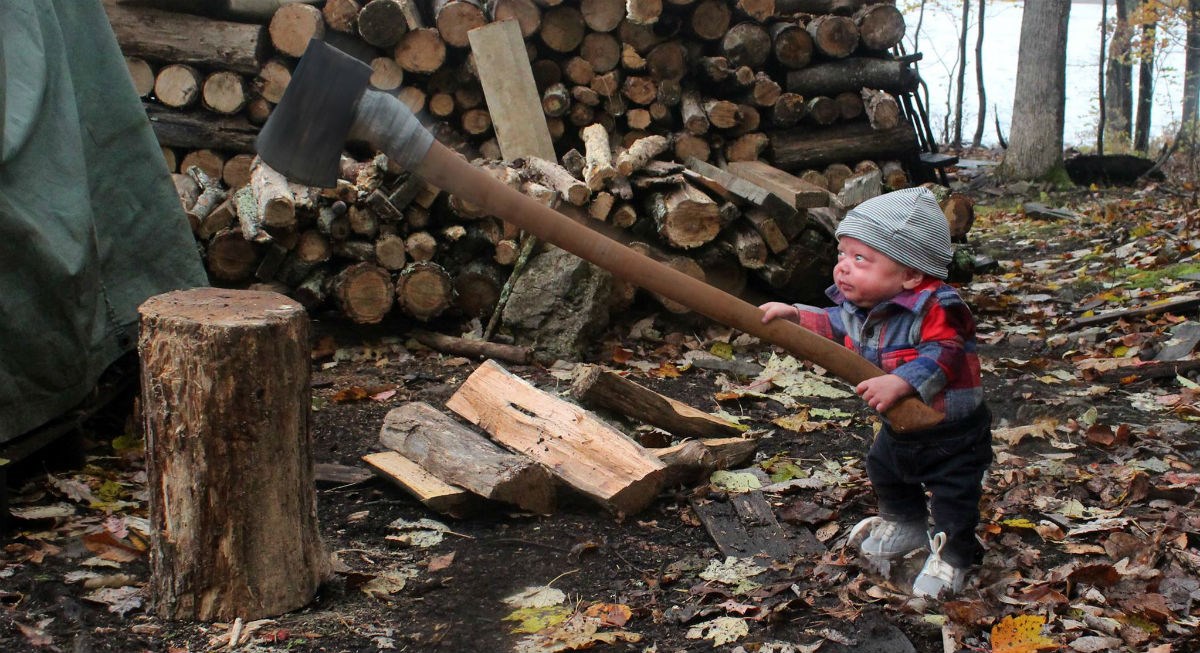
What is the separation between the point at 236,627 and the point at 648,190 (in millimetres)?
4290

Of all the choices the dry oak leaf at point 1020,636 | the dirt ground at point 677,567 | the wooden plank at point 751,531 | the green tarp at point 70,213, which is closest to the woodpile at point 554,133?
the green tarp at point 70,213

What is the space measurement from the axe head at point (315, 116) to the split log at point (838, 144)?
5569 mm

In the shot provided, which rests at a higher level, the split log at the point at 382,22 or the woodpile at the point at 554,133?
the split log at the point at 382,22

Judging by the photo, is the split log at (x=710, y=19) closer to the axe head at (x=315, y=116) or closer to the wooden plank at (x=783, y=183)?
the wooden plank at (x=783, y=183)

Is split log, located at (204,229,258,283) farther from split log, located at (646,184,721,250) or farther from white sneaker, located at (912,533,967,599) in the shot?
white sneaker, located at (912,533,967,599)

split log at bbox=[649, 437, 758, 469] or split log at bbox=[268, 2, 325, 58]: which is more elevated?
split log at bbox=[268, 2, 325, 58]

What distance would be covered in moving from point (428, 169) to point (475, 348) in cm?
346

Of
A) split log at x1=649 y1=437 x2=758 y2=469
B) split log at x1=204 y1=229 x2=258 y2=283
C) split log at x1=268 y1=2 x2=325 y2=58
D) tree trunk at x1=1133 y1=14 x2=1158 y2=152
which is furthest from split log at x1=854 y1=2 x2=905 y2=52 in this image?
tree trunk at x1=1133 y1=14 x2=1158 y2=152

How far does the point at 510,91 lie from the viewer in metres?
7.14

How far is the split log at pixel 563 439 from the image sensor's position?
3.77 metres

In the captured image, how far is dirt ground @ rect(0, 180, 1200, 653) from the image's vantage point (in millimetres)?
2900

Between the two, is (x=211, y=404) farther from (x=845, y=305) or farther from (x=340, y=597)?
(x=845, y=305)

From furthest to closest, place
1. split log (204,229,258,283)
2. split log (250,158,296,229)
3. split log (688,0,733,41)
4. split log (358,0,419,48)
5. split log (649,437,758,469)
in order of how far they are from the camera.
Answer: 1. split log (688,0,733,41)
2. split log (358,0,419,48)
3. split log (204,229,258,283)
4. split log (250,158,296,229)
5. split log (649,437,758,469)

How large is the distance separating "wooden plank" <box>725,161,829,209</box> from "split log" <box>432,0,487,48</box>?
7.57 ft
